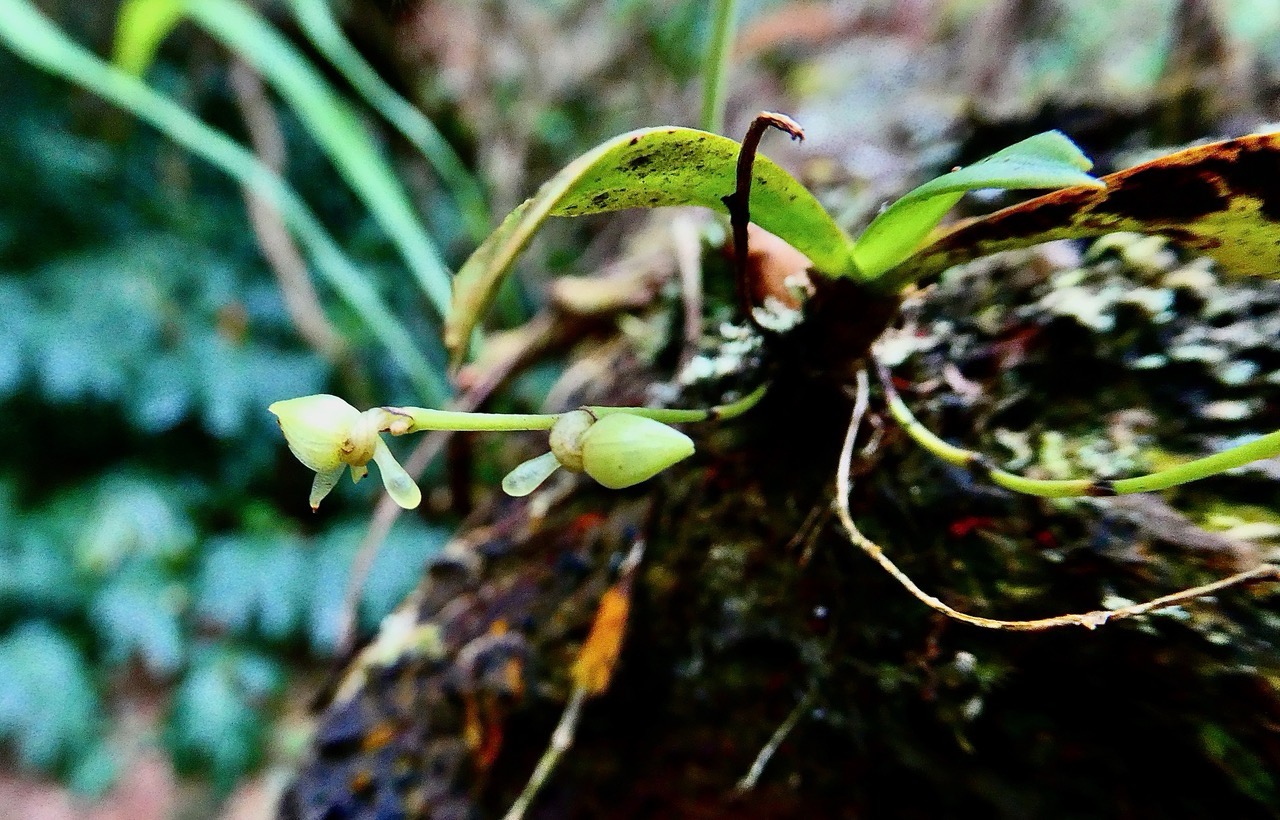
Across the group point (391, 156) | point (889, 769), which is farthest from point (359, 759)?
point (391, 156)

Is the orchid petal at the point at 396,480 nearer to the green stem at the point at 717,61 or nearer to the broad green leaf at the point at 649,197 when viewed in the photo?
the broad green leaf at the point at 649,197

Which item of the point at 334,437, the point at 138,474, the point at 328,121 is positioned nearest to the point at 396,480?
the point at 334,437

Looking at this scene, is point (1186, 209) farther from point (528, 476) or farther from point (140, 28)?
point (140, 28)

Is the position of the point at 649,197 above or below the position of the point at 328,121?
below

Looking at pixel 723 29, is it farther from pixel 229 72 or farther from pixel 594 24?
pixel 229 72

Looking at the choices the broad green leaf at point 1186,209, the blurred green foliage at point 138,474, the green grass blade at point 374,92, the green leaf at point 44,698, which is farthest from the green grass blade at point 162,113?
the green leaf at point 44,698

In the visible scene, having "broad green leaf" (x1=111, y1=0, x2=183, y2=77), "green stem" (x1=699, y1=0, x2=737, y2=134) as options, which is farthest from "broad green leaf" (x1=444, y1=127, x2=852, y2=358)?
"broad green leaf" (x1=111, y1=0, x2=183, y2=77)
